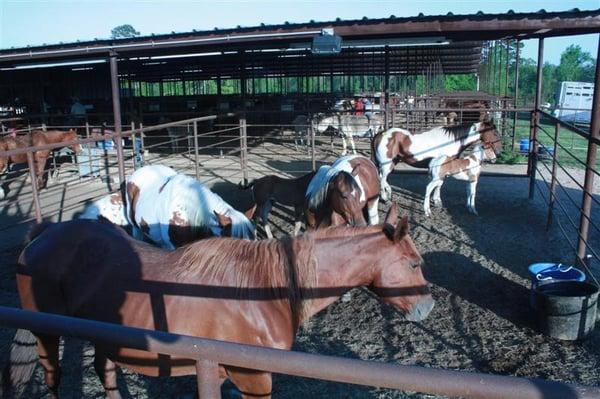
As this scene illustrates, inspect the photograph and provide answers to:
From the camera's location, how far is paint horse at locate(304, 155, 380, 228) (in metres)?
5.76

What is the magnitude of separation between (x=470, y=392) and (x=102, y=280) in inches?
82.2

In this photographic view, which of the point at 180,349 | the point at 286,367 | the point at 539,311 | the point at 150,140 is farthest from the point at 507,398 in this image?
the point at 150,140

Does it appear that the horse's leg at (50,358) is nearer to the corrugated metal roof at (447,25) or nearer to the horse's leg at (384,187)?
the corrugated metal roof at (447,25)

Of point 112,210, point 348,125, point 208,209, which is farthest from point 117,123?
point 348,125

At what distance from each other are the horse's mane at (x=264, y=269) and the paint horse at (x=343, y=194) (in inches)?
110

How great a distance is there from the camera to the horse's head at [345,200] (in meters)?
5.74

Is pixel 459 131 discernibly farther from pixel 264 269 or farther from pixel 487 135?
pixel 264 269

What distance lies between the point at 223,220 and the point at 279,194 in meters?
2.78

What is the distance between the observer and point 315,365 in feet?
3.63

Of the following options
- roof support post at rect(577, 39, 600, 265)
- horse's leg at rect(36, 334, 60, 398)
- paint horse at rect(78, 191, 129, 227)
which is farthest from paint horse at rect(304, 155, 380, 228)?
horse's leg at rect(36, 334, 60, 398)

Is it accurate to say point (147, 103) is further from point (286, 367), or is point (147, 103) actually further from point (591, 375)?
point (286, 367)

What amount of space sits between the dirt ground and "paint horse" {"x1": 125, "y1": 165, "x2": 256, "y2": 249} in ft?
3.68

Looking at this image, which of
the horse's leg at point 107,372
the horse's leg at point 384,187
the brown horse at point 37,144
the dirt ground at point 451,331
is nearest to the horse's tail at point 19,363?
the dirt ground at point 451,331

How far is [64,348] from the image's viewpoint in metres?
3.98
